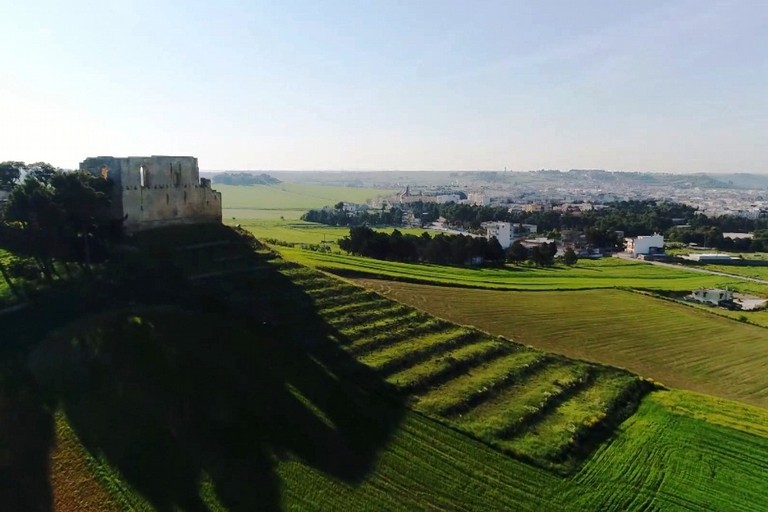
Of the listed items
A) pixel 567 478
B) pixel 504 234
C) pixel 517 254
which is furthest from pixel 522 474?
pixel 504 234

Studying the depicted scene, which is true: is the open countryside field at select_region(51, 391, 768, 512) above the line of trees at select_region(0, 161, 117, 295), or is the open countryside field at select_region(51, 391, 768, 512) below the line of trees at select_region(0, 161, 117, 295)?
below

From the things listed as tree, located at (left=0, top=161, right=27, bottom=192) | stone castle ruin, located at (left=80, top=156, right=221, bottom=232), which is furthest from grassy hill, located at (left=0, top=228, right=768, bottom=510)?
tree, located at (left=0, top=161, right=27, bottom=192)

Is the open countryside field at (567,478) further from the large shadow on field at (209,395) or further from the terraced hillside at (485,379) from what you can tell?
the terraced hillside at (485,379)

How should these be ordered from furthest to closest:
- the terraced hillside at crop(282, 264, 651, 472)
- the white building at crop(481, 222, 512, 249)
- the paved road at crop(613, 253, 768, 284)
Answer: the white building at crop(481, 222, 512, 249)
the paved road at crop(613, 253, 768, 284)
the terraced hillside at crop(282, 264, 651, 472)

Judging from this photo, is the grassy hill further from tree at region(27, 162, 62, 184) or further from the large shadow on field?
tree at region(27, 162, 62, 184)

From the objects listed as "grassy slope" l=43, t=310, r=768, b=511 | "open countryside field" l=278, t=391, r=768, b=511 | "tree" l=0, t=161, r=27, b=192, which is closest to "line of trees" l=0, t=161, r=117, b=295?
"tree" l=0, t=161, r=27, b=192

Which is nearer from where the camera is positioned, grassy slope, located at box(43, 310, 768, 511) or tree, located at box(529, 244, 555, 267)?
grassy slope, located at box(43, 310, 768, 511)

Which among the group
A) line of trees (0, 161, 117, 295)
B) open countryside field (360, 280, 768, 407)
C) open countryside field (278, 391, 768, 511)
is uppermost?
line of trees (0, 161, 117, 295)

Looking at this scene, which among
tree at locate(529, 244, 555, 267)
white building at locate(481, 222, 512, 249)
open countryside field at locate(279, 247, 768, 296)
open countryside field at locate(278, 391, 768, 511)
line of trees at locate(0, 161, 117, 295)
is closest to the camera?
open countryside field at locate(278, 391, 768, 511)
